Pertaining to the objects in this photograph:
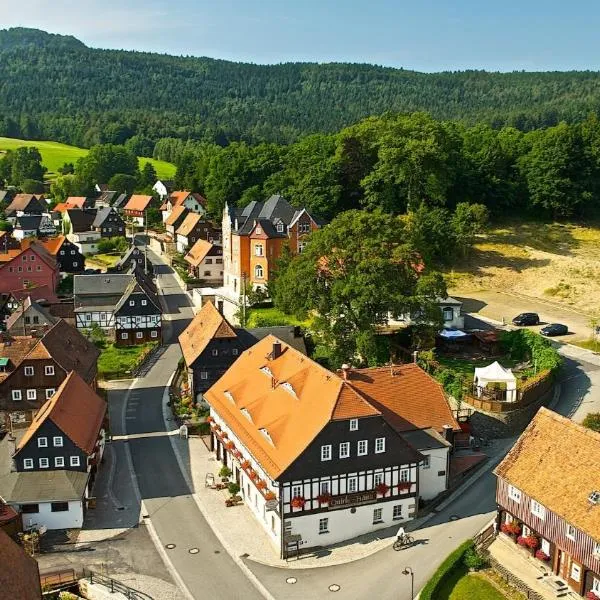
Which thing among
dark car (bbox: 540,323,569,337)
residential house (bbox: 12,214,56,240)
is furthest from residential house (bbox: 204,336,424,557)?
residential house (bbox: 12,214,56,240)

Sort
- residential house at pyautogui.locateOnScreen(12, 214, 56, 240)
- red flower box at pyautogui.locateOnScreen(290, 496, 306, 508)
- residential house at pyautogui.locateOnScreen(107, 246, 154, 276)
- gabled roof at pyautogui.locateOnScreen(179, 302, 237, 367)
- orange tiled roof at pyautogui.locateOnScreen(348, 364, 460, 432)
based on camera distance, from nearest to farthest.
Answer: red flower box at pyautogui.locateOnScreen(290, 496, 306, 508) → orange tiled roof at pyautogui.locateOnScreen(348, 364, 460, 432) → gabled roof at pyautogui.locateOnScreen(179, 302, 237, 367) → residential house at pyautogui.locateOnScreen(107, 246, 154, 276) → residential house at pyautogui.locateOnScreen(12, 214, 56, 240)

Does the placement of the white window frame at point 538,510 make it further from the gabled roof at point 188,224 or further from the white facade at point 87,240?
the white facade at point 87,240

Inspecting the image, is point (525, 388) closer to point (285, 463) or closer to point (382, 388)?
point (382, 388)

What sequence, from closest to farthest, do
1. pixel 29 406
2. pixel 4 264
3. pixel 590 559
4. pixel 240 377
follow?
pixel 590 559, pixel 240 377, pixel 29 406, pixel 4 264

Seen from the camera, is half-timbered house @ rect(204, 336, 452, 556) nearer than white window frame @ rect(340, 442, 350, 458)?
Yes

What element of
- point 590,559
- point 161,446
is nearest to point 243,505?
point 161,446

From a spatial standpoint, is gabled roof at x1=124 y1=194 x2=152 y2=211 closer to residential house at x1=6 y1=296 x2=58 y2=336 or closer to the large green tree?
→ residential house at x1=6 y1=296 x2=58 y2=336
